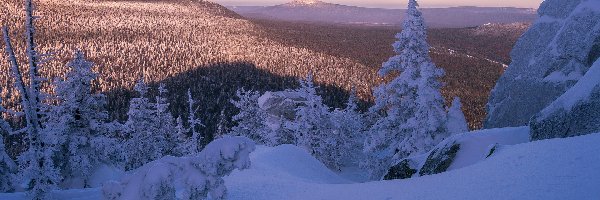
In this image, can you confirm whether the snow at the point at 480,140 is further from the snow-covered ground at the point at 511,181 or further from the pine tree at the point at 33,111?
the pine tree at the point at 33,111

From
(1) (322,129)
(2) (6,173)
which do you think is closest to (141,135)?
(2) (6,173)

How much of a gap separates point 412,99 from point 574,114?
38.1 ft

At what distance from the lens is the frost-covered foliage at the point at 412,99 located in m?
22.5

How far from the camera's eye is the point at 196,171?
8.45m

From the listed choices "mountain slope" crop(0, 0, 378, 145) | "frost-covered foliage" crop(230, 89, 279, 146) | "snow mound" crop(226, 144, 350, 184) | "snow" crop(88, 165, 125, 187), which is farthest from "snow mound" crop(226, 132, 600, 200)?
"mountain slope" crop(0, 0, 378, 145)

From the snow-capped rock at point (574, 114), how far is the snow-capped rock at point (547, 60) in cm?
707

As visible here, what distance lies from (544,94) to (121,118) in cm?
8131

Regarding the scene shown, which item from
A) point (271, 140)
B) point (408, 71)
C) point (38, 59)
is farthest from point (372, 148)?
point (38, 59)

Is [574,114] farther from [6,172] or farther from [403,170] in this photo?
[6,172]

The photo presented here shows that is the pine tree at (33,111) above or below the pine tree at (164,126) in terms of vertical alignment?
above

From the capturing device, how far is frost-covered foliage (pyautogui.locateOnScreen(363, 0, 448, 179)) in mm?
22500

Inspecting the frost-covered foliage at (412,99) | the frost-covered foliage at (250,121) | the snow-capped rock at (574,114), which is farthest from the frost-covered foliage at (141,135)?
the snow-capped rock at (574,114)

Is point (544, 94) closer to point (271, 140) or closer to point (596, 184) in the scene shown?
point (596, 184)

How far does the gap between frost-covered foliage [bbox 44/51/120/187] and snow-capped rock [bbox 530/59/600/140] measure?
18916 millimetres
